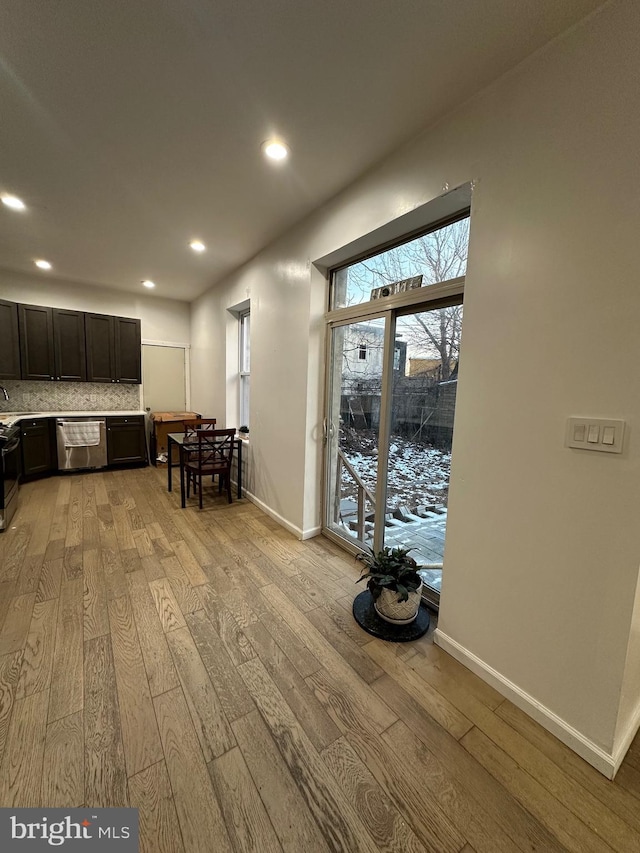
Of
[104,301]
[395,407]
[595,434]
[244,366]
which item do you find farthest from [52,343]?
[595,434]

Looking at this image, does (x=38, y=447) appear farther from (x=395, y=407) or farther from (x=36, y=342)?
(x=395, y=407)

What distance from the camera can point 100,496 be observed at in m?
3.72

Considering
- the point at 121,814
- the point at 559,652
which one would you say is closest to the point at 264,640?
the point at 121,814

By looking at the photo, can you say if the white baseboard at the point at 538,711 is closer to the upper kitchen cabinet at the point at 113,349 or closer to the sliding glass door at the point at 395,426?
the sliding glass door at the point at 395,426

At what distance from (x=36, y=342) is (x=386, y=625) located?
5.35 m

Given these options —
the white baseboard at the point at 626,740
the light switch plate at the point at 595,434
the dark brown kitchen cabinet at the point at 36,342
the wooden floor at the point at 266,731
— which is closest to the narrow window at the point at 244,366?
the wooden floor at the point at 266,731

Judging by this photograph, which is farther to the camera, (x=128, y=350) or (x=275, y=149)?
(x=128, y=350)

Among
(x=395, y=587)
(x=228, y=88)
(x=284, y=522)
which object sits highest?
(x=228, y=88)

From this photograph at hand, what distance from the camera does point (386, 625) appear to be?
6.09 ft

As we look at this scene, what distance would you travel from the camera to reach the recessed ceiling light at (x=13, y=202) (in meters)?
2.48

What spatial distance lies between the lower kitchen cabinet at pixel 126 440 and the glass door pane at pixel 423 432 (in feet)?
13.6

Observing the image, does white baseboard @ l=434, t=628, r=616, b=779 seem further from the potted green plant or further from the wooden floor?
the potted green plant

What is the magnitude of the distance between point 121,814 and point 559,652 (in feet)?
5.32

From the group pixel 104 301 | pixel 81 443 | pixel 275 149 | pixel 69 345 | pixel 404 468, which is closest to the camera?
pixel 275 149
